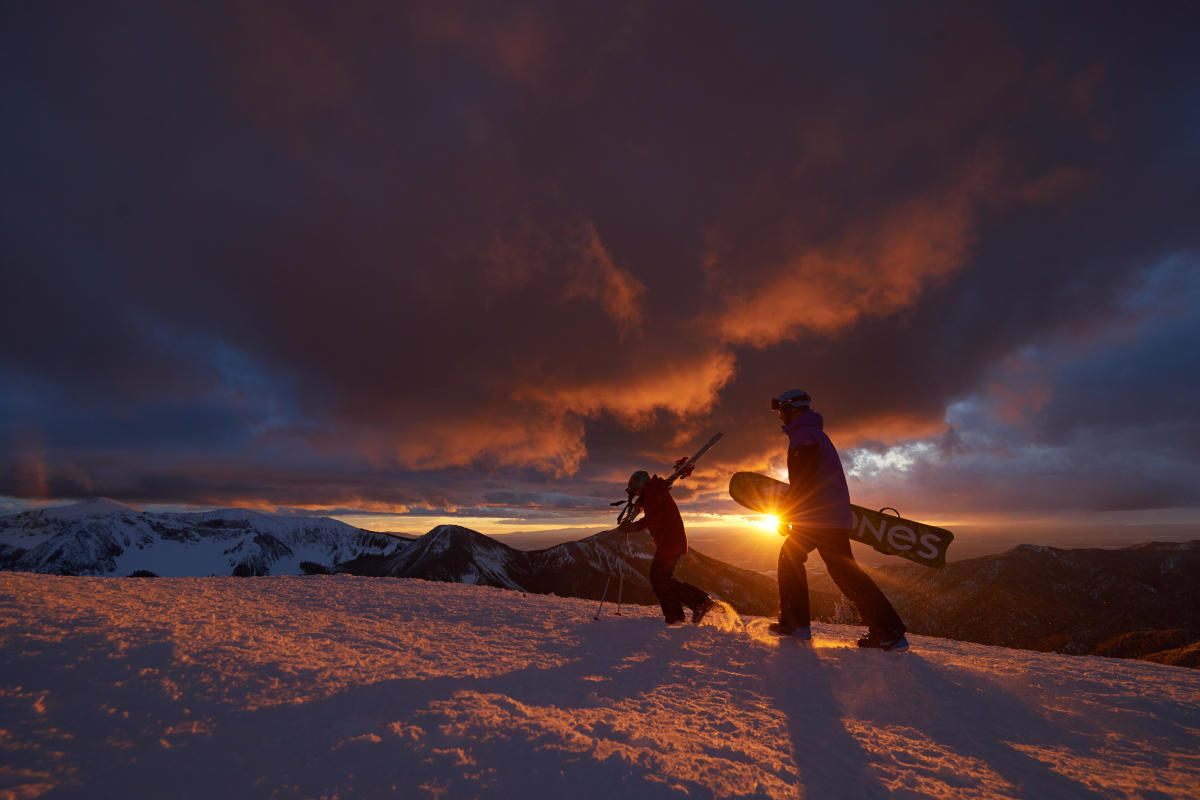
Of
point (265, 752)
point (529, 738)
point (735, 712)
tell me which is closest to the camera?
point (265, 752)

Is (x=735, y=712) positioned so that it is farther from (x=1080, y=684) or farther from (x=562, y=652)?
(x=1080, y=684)

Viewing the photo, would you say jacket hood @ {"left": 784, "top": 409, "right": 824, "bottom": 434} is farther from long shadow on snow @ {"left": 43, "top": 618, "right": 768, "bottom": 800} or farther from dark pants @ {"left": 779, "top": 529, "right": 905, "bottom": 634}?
long shadow on snow @ {"left": 43, "top": 618, "right": 768, "bottom": 800}

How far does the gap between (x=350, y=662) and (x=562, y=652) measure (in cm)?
244

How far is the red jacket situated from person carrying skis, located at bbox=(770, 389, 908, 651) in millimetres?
1954

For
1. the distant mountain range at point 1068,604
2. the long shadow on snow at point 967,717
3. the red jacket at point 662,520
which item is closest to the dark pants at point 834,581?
the long shadow on snow at point 967,717

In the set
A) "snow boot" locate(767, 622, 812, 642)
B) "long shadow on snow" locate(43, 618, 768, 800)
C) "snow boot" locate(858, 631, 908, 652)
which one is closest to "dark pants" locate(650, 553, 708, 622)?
"snow boot" locate(767, 622, 812, 642)

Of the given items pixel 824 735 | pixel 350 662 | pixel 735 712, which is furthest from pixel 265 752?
pixel 824 735

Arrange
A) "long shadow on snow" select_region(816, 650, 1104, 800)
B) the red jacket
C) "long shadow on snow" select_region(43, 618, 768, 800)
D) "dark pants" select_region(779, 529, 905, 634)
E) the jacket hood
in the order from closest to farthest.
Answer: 1. "long shadow on snow" select_region(43, 618, 768, 800)
2. "long shadow on snow" select_region(816, 650, 1104, 800)
3. "dark pants" select_region(779, 529, 905, 634)
4. the jacket hood
5. the red jacket

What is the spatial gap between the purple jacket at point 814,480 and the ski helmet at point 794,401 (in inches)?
13.0

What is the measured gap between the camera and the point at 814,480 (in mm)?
7113

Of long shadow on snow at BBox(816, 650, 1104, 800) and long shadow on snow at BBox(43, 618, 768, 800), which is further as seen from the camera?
long shadow on snow at BBox(816, 650, 1104, 800)

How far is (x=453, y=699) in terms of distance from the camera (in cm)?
385

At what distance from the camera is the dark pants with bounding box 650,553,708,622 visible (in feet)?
27.1

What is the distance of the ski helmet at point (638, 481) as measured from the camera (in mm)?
9555
